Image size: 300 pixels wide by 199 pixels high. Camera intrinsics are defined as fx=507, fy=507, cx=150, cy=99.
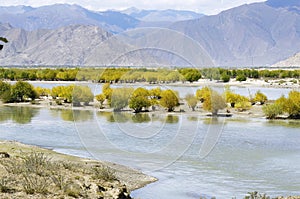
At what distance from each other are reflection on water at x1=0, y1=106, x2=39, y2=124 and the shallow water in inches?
62.1

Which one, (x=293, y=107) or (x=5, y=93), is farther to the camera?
(x=5, y=93)

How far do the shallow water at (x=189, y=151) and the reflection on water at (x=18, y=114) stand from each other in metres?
1.58

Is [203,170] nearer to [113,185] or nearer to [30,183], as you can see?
[113,185]

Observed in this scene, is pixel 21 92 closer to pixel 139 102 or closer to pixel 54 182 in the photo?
pixel 139 102

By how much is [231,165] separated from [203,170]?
1847 millimetres

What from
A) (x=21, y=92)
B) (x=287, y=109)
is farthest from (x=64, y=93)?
(x=287, y=109)

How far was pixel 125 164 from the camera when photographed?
22422 mm

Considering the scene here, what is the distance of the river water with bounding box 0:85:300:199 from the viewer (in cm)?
1858

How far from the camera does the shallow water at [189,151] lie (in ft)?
61.1

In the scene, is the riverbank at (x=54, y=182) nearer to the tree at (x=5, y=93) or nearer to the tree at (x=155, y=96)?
the tree at (x=155, y=96)

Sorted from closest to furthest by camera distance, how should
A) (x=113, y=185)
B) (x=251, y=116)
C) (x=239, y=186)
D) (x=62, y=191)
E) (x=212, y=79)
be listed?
(x=62, y=191)
(x=113, y=185)
(x=239, y=186)
(x=212, y=79)
(x=251, y=116)

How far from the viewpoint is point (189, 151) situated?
2595 centimetres

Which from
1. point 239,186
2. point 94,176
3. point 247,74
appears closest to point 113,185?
point 94,176

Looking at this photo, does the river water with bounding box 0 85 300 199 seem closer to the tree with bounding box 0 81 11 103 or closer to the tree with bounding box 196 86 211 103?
the tree with bounding box 196 86 211 103
